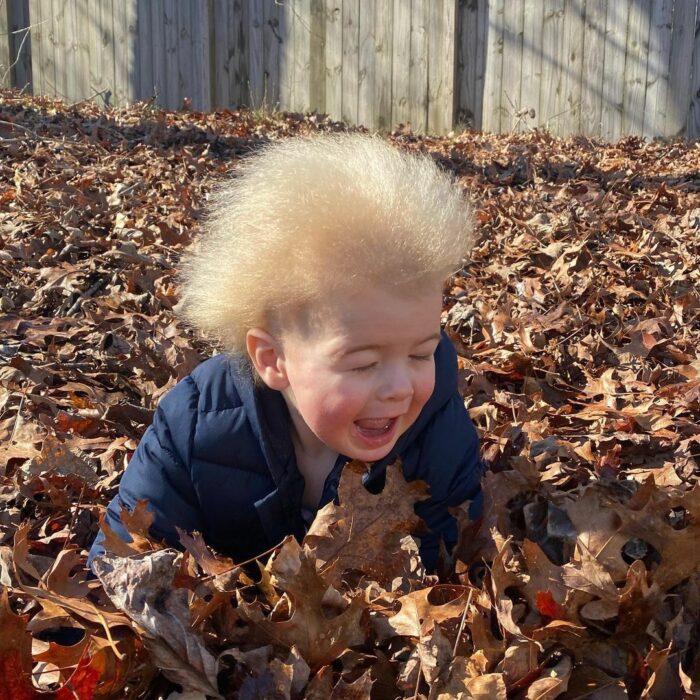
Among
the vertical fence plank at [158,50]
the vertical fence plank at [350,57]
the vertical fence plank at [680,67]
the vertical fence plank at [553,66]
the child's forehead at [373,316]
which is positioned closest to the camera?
the child's forehead at [373,316]

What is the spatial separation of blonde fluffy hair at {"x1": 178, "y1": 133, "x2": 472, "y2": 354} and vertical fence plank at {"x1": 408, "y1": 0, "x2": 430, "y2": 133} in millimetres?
8089

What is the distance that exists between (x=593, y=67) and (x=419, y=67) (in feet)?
6.11

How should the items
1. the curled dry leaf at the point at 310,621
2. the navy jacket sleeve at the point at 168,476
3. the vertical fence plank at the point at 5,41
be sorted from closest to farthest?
the curled dry leaf at the point at 310,621 → the navy jacket sleeve at the point at 168,476 → the vertical fence plank at the point at 5,41

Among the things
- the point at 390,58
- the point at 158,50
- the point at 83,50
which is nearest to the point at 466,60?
the point at 390,58

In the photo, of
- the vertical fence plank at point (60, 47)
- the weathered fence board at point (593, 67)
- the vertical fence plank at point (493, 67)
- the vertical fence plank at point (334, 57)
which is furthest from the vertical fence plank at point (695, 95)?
the vertical fence plank at point (60, 47)

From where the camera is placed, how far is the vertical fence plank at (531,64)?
30.3ft

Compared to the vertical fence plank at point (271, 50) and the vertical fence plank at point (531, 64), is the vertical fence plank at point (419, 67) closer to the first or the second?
the vertical fence plank at point (531, 64)

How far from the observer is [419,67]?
32.4ft

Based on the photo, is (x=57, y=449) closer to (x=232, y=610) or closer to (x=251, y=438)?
(x=251, y=438)

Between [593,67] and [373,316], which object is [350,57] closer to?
[593,67]

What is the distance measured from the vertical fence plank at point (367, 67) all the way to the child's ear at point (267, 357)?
8586 mm

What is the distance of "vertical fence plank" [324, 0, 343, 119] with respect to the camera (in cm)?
1002

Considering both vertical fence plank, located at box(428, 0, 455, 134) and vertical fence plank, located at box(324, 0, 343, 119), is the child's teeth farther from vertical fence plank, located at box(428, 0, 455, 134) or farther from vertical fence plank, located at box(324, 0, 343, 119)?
vertical fence plank, located at box(324, 0, 343, 119)

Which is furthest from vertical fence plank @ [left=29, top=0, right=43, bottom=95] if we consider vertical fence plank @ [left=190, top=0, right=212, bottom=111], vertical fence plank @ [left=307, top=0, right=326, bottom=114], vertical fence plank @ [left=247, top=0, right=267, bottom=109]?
vertical fence plank @ [left=307, top=0, right=326, bottom=114]
